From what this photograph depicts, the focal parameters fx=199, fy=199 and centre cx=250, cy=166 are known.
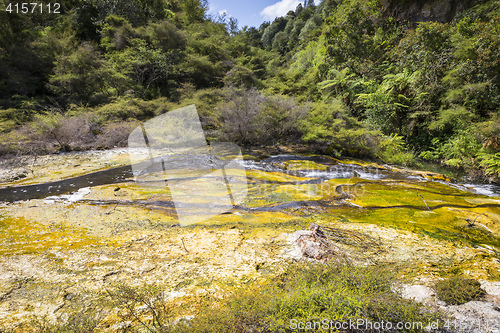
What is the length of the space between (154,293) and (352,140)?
9.20m

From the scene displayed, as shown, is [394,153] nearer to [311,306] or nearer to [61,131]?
[311,306]

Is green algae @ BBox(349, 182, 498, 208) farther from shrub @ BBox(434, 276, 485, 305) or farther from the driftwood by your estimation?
shrub @ BBox(434, 276, 485, 305)

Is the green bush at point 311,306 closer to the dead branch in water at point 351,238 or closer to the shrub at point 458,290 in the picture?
the shrub at point 458,290

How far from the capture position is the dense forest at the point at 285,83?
7773mm

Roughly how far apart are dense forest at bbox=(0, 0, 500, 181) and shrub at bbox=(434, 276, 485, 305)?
7123 mm

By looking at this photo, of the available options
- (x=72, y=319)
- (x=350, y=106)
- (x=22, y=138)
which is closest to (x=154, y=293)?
(x=72, y=319)

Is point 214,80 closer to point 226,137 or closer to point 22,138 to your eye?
point 226,137

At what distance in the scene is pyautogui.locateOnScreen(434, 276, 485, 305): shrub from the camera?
1.63m

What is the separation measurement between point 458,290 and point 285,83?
15.4m

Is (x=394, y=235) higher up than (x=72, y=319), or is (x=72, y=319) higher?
(x=72, y=319)

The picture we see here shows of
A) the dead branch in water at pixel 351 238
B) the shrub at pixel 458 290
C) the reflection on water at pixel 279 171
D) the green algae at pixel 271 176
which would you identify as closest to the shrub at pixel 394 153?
the reflection on water at pixel 279 171

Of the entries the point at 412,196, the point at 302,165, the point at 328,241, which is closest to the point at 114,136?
the point at 302,165

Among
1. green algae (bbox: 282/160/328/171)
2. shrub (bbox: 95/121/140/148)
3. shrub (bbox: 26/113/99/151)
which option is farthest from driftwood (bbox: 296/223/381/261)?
shrub (bbox: 26/113/99/151)

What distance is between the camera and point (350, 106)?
12.3m
